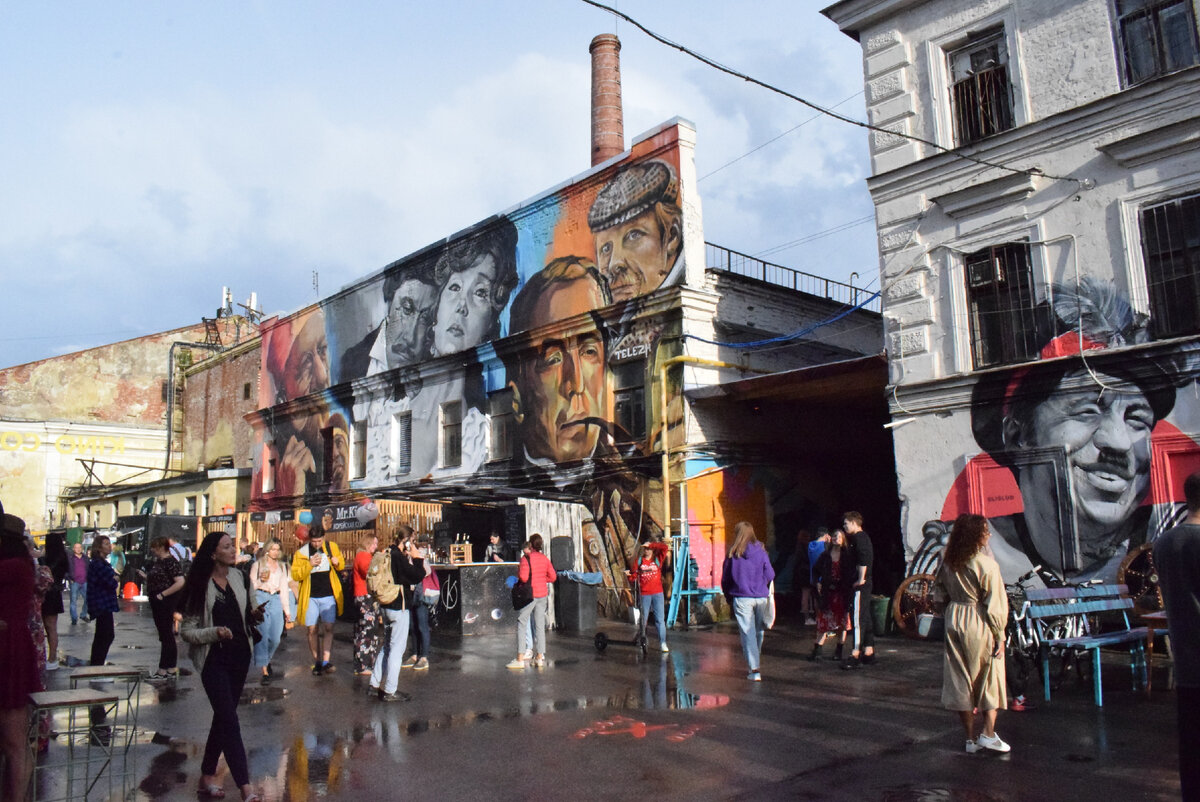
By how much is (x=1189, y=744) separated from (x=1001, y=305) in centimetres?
1110

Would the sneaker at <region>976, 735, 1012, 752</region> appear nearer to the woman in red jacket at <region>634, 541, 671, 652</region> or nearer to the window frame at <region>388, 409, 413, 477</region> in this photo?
the woman in red jacket at <region>634, 541, 671, 652</region>

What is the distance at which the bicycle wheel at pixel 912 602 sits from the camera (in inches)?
568

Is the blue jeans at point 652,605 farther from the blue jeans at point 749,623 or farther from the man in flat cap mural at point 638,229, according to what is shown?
the man in flat cap mural at point 638,229

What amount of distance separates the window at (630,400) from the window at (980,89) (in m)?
7.93

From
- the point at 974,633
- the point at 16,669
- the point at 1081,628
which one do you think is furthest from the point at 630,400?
the point at 16,669

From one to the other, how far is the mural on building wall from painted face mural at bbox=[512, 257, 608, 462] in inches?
343

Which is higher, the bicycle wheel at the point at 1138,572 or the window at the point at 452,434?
the window at the point at 452,434

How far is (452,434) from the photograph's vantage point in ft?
82.7

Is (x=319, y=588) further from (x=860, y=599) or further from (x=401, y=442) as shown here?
(x=401, y=442)

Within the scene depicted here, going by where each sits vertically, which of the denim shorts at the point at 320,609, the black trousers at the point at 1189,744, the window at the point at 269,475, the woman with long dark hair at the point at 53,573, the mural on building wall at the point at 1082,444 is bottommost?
the black trousers at the point at 1189,744

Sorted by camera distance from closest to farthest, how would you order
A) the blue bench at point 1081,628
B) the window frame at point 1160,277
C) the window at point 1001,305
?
1. the blue bench at point 1081,628
2. the window frame at point 1160,277
3. the window at point 1001,305

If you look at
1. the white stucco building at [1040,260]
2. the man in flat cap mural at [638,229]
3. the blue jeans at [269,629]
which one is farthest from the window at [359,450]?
the white stucco building at [1040,260]

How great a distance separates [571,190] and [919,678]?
48.2 feet

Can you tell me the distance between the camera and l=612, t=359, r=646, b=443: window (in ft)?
66.2
